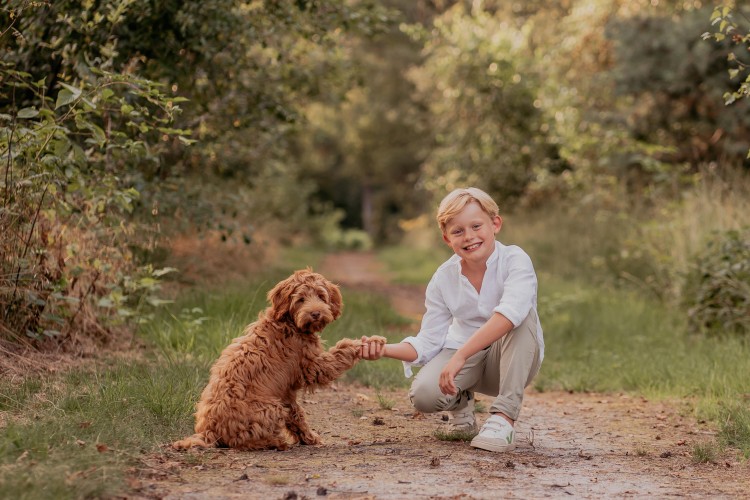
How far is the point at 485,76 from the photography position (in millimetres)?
21031

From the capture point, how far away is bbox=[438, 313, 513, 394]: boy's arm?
5.08m

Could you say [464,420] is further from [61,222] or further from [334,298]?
[61,222]

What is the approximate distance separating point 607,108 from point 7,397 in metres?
15.0

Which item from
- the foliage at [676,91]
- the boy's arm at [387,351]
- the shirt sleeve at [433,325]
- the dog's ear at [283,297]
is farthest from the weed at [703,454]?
the foliage at [676,91]

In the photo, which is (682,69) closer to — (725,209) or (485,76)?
(725,209)

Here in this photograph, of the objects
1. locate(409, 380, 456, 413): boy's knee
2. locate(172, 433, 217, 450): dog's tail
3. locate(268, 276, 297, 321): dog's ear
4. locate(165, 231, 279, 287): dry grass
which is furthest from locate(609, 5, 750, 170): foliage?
locate(172, 433, 217, 450): dog's tail

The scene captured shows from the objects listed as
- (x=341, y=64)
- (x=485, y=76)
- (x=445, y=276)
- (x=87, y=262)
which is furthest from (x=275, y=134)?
(x=485, y=76)

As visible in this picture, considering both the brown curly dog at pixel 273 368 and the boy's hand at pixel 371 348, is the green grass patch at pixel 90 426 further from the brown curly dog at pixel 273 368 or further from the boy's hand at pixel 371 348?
the boy's hand at pixel 371 348

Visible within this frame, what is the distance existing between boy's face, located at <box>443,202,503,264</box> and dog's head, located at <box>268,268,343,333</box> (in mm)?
849

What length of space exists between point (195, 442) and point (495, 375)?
1917 mm

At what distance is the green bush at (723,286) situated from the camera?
8.97 metres

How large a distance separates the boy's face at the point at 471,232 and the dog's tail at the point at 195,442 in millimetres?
1793

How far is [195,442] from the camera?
4785 millimetres

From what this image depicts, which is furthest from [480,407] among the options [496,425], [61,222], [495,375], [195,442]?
[61,222]
